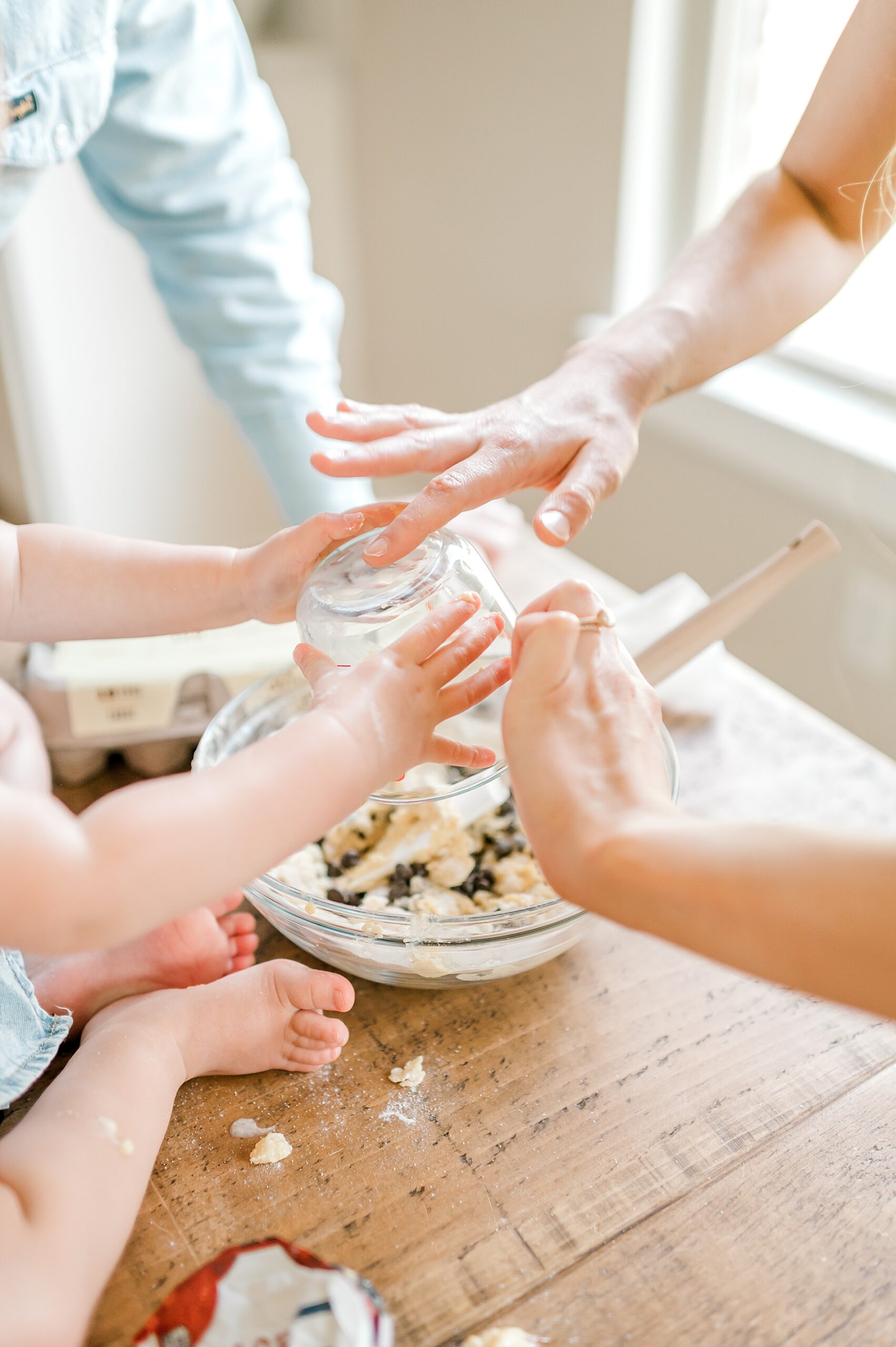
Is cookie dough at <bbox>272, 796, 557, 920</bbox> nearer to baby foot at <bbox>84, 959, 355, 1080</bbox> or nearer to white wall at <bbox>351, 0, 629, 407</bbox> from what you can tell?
baby foot at <bbox>84, 959, 355, 1080</bbox>

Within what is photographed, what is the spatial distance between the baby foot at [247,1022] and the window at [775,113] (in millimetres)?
987

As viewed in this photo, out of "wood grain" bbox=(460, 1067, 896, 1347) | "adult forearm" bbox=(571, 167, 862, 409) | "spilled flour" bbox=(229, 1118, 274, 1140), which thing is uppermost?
"adult forearm" bbox=(571, 167, 862, 409)

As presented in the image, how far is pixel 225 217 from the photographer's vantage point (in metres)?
0.98

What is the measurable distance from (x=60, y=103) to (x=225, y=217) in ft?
0.67

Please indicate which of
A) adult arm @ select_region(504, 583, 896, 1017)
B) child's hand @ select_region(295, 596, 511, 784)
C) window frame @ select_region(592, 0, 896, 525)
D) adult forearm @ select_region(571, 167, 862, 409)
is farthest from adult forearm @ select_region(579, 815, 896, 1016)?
window frame @ select_region(592, 0, 896, 525)

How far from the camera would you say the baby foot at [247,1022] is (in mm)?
577

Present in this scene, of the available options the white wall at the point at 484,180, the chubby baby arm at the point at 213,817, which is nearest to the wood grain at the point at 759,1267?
the chubby baby arm at the point at 213,817

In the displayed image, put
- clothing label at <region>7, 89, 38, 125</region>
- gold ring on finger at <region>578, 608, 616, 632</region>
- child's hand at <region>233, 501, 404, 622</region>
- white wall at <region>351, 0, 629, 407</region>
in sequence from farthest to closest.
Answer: white wall at <region>351, 0, 629, 407</region> < clothing label at <region>7, 89, 38, 125</region> < child's hand at <region>233, 501, 404, 622</region> < gold ring on finger at <region>578, 608, 616, 632</region>

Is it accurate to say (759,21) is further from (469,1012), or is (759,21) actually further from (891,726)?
(469,1012)

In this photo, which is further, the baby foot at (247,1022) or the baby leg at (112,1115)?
the baby foot at (247,1022)

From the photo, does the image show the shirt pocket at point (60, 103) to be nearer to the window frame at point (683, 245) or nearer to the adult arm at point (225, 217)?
the adult arm at point (225, 217)

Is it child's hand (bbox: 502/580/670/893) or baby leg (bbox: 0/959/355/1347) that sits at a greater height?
child's hand (bbox: 502/580/670/893)

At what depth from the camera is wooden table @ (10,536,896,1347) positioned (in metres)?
0.48

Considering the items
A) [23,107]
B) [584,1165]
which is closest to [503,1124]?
[584,1165]
